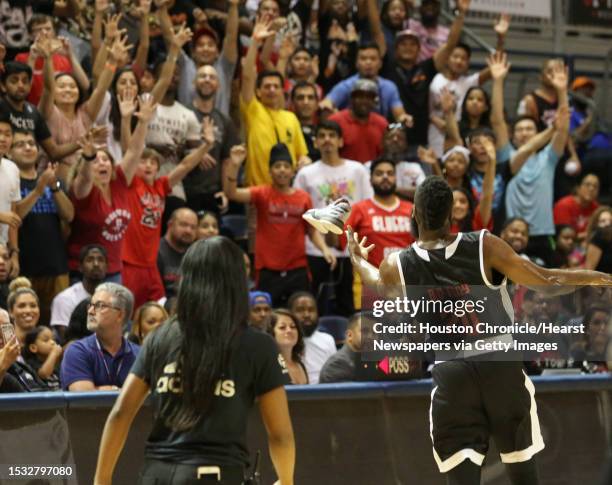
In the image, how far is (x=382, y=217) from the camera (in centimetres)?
1118

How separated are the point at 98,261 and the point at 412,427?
123 inches

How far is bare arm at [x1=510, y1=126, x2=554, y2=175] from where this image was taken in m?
12.8

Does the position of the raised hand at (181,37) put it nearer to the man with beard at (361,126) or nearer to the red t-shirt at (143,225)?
the red t-shirt at (143,225)

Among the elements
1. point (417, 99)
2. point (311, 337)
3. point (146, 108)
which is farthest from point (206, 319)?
point (417, 99)

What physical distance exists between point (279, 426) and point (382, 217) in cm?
684

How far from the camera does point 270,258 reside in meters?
11.2

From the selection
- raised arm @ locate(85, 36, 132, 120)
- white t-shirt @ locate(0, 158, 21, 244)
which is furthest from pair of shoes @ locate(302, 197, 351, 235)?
raised arm @ locate(85, 36, 132, 120)

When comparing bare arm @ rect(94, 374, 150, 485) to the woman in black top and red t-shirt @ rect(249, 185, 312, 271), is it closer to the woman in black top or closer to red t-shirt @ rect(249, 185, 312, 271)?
the woman in black top

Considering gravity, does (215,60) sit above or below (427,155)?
above

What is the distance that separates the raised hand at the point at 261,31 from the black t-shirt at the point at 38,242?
2.96m

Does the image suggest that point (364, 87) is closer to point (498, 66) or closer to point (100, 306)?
point (498, 66)

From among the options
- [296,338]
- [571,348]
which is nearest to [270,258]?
[296,338]

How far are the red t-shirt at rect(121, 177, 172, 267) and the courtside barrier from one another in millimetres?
3301

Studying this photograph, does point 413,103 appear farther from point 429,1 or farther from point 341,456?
point 341,456
